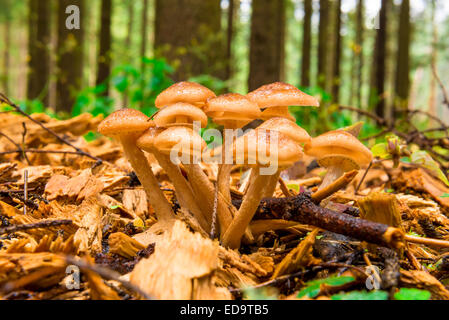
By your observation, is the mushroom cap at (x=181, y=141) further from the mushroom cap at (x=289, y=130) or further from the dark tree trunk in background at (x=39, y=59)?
the dark tree trunk in background at (x=39, y=59)

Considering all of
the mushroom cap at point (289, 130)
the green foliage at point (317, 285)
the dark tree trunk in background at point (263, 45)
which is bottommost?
the green foliage at point (317, 285)

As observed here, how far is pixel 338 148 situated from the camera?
4.96ft

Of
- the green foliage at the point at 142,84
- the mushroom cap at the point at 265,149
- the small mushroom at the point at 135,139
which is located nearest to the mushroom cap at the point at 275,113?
the mushroom cap at the point at 265,149

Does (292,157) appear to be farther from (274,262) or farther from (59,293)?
(59,293)

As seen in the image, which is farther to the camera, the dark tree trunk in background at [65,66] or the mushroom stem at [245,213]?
the dark tree trunk in background at [65,66]

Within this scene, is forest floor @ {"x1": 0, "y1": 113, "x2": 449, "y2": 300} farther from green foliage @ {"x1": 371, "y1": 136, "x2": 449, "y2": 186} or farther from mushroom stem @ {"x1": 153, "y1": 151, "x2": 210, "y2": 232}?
green foliage @ {"x1": 371, "y1": 136, "x2": 449, "y2": 186}

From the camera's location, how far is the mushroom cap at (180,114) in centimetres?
145

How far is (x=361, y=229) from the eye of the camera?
1.25 meters

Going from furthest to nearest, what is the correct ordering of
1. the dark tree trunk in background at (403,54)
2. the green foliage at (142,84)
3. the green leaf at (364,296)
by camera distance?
the dark tree trunk in background at (403,54)
the green foliage at (142,84)
the green leaf at (364,296)

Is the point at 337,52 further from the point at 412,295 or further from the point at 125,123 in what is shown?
the point at 412,295

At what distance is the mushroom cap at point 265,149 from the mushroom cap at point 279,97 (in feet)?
1.02

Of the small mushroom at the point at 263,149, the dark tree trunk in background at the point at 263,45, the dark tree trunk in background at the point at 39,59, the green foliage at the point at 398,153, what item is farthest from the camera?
the dark tree trunk in background at the point at 39,59
